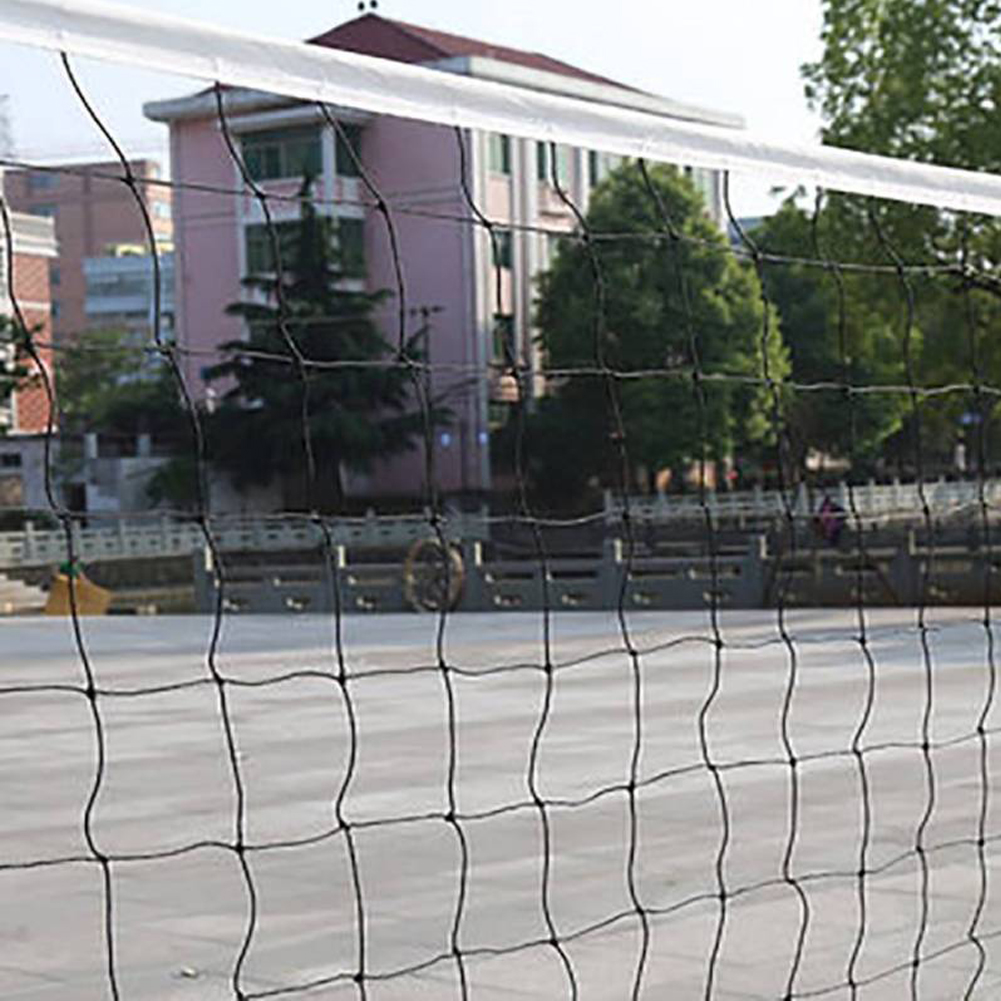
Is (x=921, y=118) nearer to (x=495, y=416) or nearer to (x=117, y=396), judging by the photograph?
(x=495, y=416)

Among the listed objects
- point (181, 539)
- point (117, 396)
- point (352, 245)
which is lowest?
point (181, 539)

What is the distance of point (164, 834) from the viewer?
7.18m

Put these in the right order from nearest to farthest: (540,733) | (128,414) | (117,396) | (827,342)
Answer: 1. (540,733)
2. (128,414)
3. (827,342)
4. (117,396)

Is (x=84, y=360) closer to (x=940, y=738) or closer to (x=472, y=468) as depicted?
(x=472, y=468)

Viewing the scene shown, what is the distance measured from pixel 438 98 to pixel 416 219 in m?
41.9

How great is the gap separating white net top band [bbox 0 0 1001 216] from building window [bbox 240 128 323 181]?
41499 millimetres

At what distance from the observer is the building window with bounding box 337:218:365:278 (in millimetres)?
43812

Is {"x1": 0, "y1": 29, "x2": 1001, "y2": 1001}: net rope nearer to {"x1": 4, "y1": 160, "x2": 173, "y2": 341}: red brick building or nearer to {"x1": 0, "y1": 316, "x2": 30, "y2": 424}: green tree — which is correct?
{"x1": 0, "y1": 316, "x2": 30, "y2": 424}: green tree

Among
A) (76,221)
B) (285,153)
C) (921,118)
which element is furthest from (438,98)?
(76,221)

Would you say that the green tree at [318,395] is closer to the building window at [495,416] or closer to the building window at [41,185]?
the building window at [495,416]

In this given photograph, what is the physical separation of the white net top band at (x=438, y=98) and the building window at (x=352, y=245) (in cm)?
3917

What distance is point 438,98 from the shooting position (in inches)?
145

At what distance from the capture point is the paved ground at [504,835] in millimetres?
5047

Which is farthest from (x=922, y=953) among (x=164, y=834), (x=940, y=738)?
(x=940, y=738)
